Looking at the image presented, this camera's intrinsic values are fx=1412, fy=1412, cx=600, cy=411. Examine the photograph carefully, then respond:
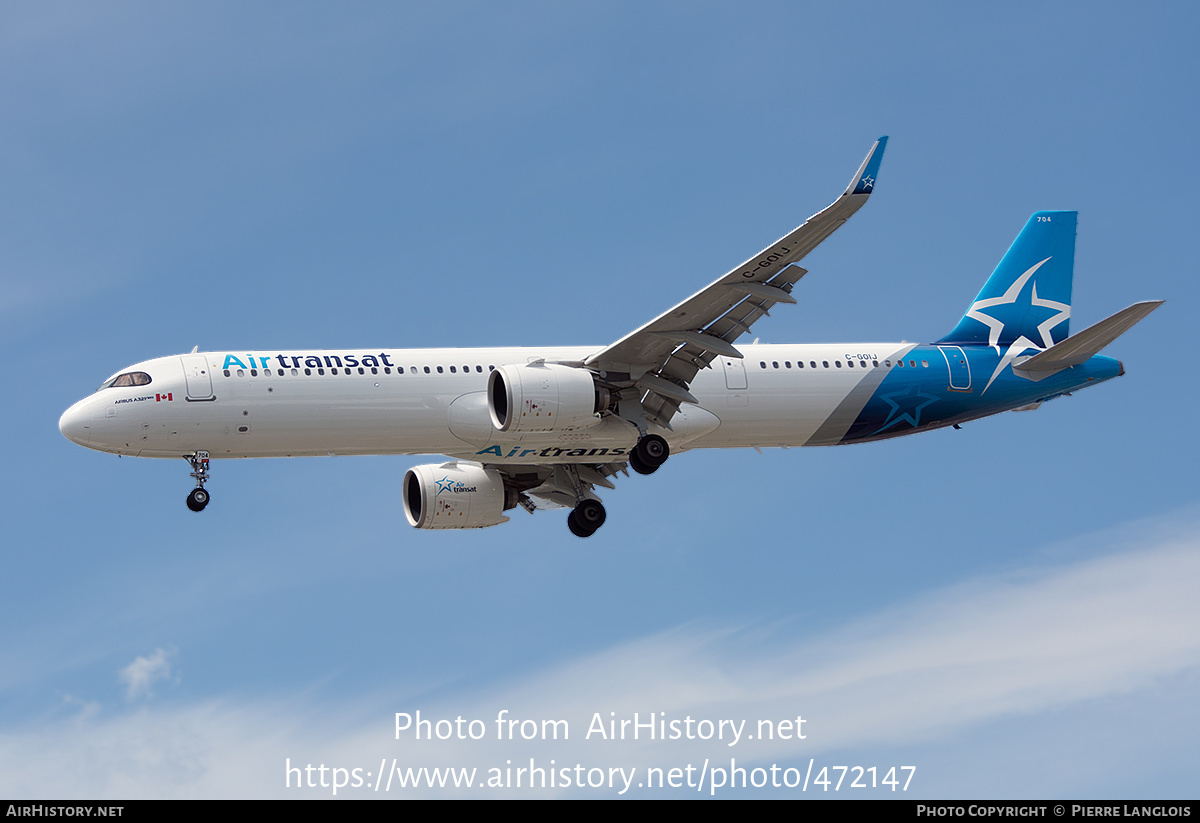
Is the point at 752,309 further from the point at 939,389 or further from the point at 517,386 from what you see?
the point at 939,389

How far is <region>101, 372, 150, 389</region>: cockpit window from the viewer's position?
3300 cm

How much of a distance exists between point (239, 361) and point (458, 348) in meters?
5.36

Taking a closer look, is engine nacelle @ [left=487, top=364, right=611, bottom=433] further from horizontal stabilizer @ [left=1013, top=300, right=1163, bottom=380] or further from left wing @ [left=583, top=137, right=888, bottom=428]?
horizontal stabilizer @ [left=1013, top=300, right=1163, bottom=380]

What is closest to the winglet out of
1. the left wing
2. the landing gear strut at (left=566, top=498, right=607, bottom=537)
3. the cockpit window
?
the left wing

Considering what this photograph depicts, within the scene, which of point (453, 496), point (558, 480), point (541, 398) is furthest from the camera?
point (558, 480)

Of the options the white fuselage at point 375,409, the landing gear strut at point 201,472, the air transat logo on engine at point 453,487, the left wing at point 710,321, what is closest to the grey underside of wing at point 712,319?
the left wing at point 710,321

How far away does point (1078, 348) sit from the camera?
38.0 meters

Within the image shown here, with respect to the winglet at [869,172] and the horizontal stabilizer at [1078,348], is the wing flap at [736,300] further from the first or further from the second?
the horizontal stabilizer at [1078,348]

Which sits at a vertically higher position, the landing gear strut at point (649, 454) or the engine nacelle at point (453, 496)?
the engine nacelle at point (453, 496)

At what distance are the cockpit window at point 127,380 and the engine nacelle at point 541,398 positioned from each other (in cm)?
808

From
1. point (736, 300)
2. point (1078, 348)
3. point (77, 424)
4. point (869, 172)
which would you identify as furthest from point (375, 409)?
point (1078, 348)

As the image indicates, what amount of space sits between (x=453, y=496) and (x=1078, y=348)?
1731 centimetres

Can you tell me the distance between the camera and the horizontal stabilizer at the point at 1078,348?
35875mm

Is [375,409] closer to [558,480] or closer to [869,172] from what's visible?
[558,480]
